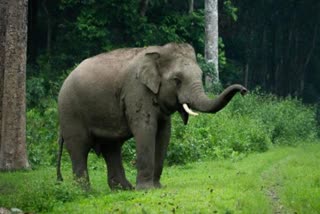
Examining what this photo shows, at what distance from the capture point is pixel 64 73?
28.3 m

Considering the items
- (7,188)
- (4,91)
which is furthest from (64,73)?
(7,188)

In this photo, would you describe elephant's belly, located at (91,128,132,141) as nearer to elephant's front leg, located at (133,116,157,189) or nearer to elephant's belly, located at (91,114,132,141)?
elephant's belly, located at (91,114,132,141)

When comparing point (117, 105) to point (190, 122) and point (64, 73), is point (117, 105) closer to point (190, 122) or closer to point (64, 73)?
point (190, 122)

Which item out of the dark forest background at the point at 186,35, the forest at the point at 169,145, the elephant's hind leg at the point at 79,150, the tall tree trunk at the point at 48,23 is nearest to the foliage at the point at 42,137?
the forest at the point at 169,145

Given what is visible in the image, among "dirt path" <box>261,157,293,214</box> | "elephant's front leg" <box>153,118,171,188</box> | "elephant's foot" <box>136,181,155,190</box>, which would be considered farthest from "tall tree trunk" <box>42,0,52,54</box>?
"elephant's foot" <box>136,181,155,190</box>

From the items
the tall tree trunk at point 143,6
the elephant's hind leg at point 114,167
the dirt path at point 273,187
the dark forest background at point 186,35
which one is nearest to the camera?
the dirt path at point 273,187

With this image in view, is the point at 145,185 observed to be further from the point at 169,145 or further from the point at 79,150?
the point at 169,145

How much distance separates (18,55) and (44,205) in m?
6.41

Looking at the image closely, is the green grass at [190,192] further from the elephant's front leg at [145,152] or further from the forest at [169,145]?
the elephant's front leg at [145,152]

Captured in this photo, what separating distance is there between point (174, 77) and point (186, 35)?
737 inches

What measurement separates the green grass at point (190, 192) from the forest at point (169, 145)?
0.02m

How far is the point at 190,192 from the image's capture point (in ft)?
44.0

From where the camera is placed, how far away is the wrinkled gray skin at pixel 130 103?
47.0 ft

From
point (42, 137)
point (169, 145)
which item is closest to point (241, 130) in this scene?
point (169, 145)
